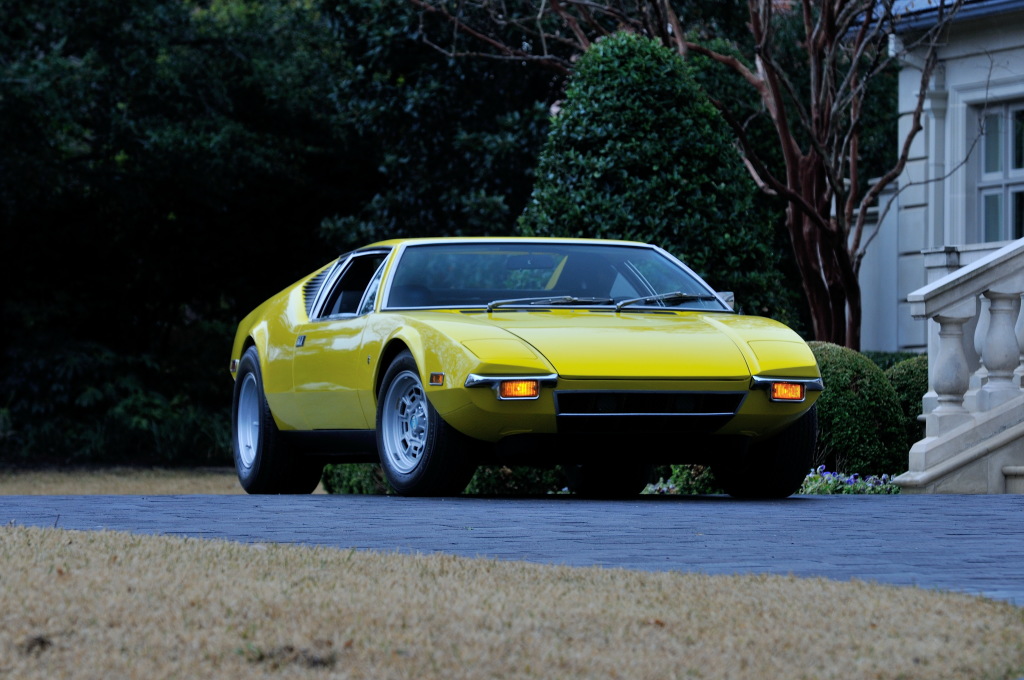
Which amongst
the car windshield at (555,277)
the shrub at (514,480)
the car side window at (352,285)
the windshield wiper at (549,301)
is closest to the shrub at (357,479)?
the shrub at (514,480)

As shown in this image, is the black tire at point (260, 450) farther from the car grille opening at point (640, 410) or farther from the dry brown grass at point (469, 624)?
the dry brown grass at point (469, 624)

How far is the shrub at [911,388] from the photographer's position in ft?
44.0

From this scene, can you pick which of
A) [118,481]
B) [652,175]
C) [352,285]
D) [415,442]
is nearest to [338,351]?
[352,285]

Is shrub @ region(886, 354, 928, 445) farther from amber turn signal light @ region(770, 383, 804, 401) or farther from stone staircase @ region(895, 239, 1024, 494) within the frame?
amber turn signal light @ region(770, 383, 804, 401)

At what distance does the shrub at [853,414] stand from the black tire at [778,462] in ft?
9.46

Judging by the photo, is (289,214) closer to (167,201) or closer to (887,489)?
(167,201)

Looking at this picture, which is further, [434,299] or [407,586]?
[434,299]

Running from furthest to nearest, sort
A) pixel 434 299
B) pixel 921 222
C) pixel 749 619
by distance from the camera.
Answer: pixel 921 222
pixel 434 299
pixel 749 619

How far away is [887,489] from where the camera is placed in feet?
37.9

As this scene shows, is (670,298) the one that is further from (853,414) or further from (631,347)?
(853,414)

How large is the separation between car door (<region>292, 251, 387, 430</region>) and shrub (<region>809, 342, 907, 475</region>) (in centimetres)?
365

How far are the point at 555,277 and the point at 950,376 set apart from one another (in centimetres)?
275

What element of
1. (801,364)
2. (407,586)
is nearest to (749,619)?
(407,586)

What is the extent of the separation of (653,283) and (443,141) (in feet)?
55.1
